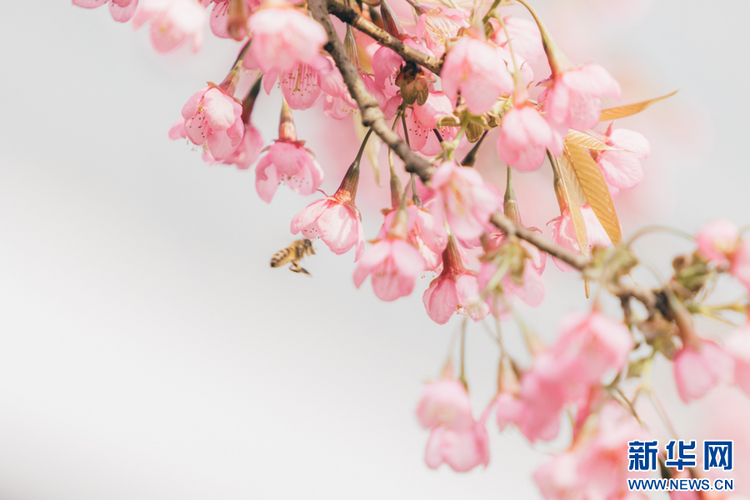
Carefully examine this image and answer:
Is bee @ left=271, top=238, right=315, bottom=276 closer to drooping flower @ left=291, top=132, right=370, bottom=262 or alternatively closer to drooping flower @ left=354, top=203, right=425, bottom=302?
drooping flower @ left=291, top=132, right=370, bottom=262

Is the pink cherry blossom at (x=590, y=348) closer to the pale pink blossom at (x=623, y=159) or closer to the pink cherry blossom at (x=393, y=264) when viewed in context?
the pink cherry blossom at (x=393, y=264)

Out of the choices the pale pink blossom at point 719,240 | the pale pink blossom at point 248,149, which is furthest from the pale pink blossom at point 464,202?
the pale pink blossom at point 248,149

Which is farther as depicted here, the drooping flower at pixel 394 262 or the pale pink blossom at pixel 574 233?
the pale pink blossom at pixel 574 233

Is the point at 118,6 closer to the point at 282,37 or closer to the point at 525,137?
the point at 282,37

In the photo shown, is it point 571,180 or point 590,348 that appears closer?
point 590,348

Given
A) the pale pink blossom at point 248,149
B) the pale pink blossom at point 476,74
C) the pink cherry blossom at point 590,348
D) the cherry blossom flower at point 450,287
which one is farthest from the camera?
the pale pink blossom at point 248,149

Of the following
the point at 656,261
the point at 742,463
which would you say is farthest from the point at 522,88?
the point at 742,463

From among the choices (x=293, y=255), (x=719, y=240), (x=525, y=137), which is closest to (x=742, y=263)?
(x=719, y=240)
